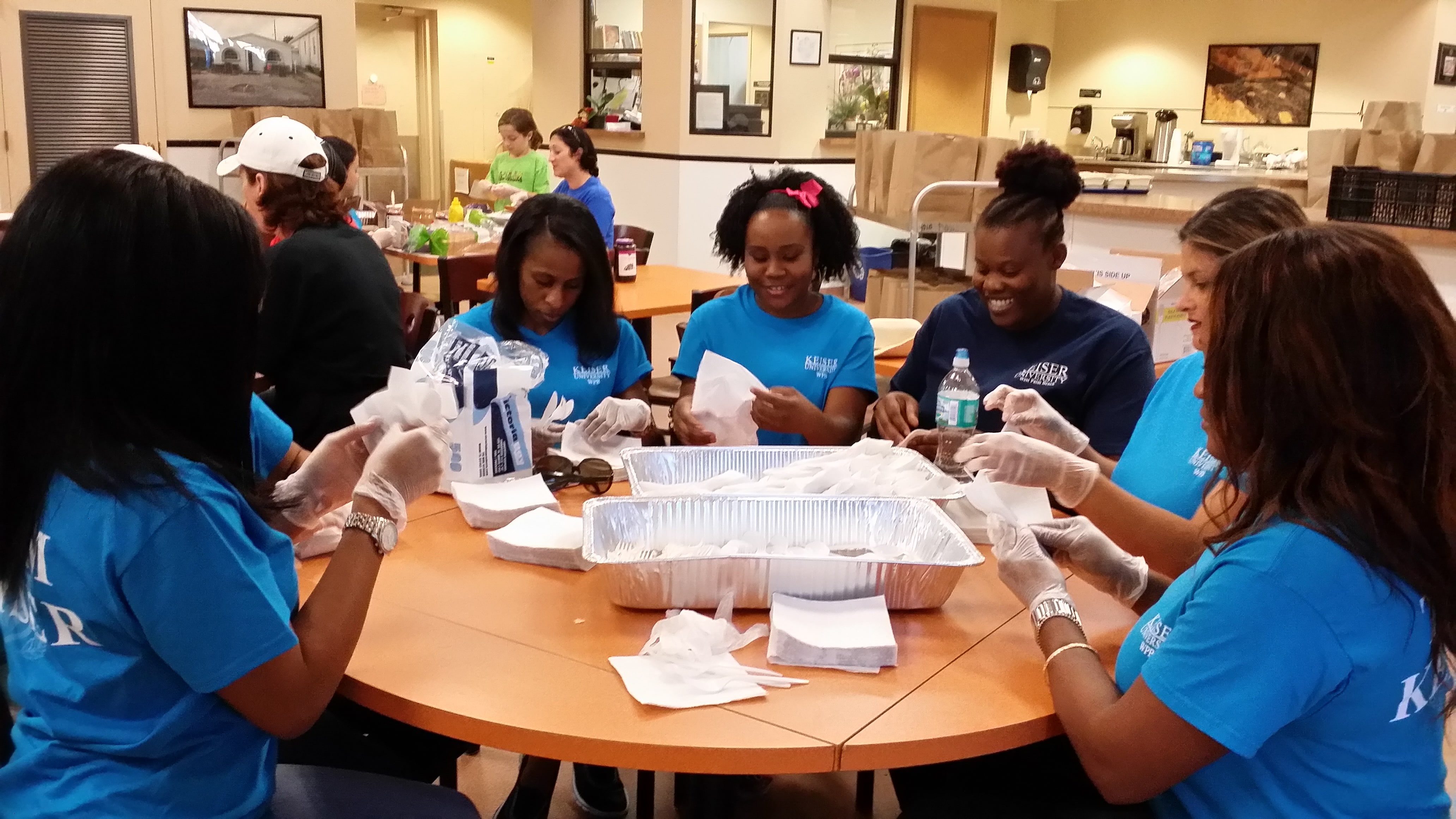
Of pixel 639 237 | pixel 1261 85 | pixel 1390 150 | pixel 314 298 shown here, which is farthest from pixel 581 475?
pixel 1261 85

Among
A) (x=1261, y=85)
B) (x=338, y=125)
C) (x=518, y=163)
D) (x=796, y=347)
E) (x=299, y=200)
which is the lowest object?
(x=796, y=347)

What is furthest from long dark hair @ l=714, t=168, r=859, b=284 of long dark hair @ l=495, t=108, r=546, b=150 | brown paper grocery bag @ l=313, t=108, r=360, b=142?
brown paper grocery bag @ l=313, t=108, r=360, b=142

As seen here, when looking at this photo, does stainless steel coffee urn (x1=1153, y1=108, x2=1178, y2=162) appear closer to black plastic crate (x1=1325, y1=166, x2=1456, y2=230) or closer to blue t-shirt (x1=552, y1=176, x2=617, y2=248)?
black plastic crate (x1=1325, y1=166, x2=1456, y2=230)

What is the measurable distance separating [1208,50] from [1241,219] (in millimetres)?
10345

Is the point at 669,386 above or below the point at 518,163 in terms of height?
below

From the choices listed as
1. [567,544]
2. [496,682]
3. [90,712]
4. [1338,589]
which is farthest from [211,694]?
[1338,589]

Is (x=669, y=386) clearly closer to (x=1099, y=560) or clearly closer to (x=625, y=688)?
(x=1099, y=560)

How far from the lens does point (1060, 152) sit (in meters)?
2.47

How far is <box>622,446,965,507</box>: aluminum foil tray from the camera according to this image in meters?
2.12

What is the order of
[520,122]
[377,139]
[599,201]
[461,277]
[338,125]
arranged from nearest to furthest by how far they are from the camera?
[461,277] → [599,201] → [520,122] → [338,125] → [377,139]

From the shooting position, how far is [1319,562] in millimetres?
1149

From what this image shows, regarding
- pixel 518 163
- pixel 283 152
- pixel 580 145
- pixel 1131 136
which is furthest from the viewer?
pixel 1131 136

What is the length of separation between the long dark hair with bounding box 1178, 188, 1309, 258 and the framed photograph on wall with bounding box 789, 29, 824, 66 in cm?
728

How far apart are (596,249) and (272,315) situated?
922 millimetres
